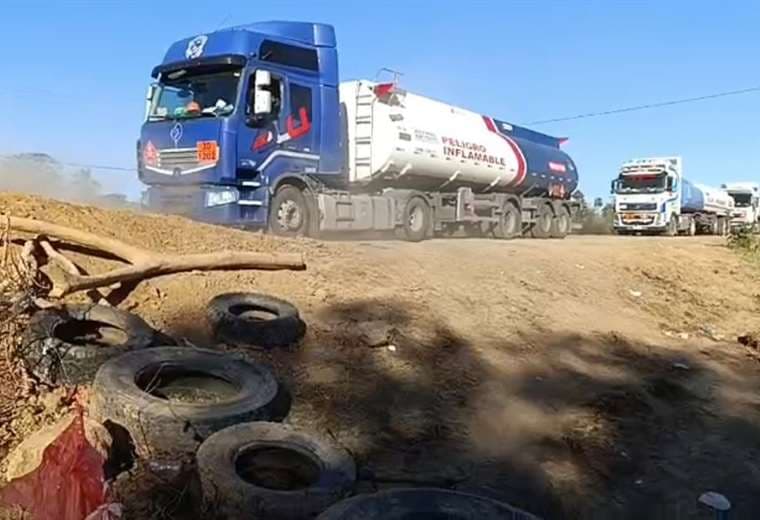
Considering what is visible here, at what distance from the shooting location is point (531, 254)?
1367 centimetres

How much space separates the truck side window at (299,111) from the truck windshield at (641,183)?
67.5 ft

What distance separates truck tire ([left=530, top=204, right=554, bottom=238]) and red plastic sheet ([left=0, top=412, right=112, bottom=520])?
68.7 ft

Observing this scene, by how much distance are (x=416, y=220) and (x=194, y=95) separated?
6.83 meters

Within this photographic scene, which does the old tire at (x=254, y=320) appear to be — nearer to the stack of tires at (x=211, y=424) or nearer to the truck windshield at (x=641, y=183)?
the stack of tires at (x=211, y=424)

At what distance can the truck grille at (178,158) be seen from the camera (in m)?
12.4

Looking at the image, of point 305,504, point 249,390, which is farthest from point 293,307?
point 305,504

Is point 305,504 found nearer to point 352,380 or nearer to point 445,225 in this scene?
point 352,380

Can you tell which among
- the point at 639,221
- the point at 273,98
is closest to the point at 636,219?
the point at 639,221

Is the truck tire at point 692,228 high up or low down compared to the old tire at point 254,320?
up

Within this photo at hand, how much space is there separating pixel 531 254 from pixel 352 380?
7827 mm

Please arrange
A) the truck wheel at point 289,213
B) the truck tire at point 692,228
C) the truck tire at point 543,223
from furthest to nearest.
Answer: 1. the truck tire at point 692,228
2. the truck tire at point 543,223
3. the truck wheel at point 289,213

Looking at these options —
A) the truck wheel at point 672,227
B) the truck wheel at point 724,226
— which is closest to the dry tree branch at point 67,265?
the truck wheel at point 672,227

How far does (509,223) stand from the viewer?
72.7 feet

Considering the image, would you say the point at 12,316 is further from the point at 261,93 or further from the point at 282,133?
the point at 282,133
